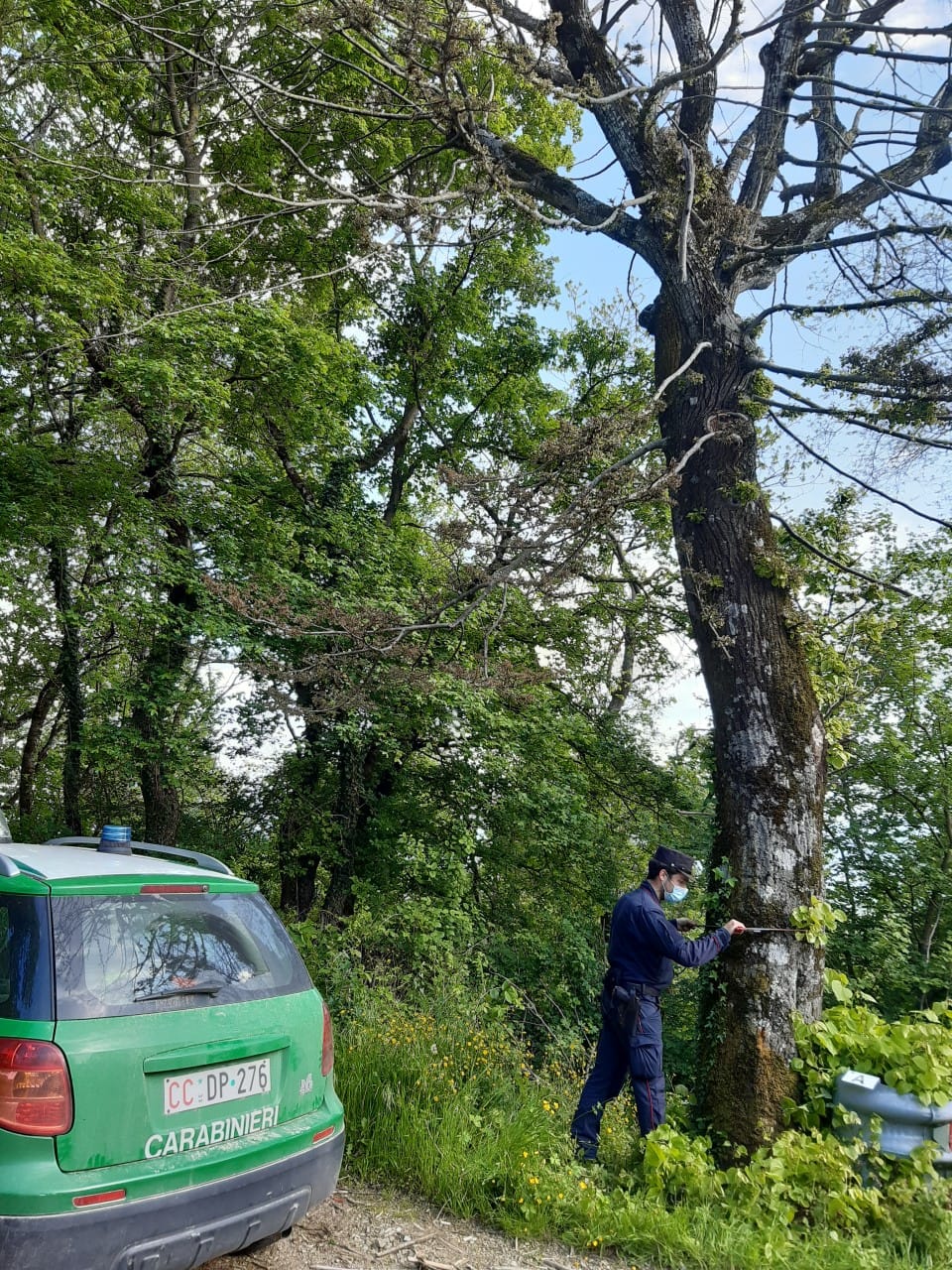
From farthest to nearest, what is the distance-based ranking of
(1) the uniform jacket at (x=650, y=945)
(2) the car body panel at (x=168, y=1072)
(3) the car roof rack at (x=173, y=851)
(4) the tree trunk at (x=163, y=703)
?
1. (4) the tree trunk at (x=163, y=703)
2. (1) the uniform jacket at (x=650, y=945)
3. (3) the car roof rack at (x=173, y=851)
4. (2) the car body panel at (x=168, y=1072)

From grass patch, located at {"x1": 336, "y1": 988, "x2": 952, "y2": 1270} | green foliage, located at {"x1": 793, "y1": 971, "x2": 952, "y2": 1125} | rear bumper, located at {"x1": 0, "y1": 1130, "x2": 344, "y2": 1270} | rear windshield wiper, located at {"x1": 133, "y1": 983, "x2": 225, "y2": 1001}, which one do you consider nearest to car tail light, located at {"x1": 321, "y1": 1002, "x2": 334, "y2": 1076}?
rear bumper, located at {"x1": 0, "y1": 1130, "x2": 344, "y2": 1270}

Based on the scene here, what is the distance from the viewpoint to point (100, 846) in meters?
3.73

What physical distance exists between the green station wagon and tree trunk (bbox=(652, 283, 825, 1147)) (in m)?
2.41

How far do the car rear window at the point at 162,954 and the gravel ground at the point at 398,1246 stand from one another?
109 cm

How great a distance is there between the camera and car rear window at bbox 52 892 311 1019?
8.89 feet

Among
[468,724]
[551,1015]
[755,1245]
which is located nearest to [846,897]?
[551,1015]

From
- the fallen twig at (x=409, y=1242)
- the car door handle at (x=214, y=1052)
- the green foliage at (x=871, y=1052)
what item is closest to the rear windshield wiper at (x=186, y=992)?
the car door handle at (x=214, y=1052)

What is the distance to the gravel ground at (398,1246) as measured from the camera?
343 cm

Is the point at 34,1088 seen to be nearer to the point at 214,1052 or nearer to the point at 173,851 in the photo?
the point at 214,1052

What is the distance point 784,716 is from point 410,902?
5.64m

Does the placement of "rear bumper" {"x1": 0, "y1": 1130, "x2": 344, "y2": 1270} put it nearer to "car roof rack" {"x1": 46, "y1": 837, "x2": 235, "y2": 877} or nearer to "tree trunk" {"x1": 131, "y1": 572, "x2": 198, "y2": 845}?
"car roof rack" {"x1": 46, "y1": 837, "x2": 235, "y2": 877}

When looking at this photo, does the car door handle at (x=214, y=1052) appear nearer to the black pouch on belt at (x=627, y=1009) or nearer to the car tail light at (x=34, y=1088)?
the car tail light at (x=34, y=1088)

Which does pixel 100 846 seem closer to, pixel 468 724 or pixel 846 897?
pixel 468 724

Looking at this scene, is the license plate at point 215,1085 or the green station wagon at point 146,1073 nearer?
the green station wagon at point 146,1073
